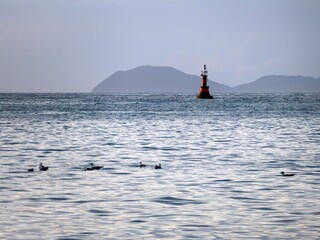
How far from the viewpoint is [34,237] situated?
13.5 metres

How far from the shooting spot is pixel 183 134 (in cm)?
4788

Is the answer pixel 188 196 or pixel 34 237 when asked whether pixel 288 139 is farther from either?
pixel 34 237

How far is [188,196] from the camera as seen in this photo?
60.8 ft

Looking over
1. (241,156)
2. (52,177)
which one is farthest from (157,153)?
(52,177)

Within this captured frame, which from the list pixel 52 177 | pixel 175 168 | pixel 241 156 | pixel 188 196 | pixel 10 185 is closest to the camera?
pixel 188 196

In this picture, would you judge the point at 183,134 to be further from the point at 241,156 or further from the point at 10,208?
the point at 10,208

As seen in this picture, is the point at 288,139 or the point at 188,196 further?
the point at 288,139

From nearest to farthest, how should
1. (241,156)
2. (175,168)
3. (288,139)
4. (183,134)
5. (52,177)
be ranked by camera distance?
(52,177)
(175,168)
(241,156)
(288,139)
(183,134)

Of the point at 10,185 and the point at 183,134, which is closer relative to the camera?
the point at 10,185

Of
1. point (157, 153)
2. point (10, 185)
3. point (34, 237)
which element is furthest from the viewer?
point (157, 153)

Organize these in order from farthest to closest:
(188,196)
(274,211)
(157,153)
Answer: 1. (157,153)
2. (188,196)
3. (274,211)

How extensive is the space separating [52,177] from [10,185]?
2.30 m

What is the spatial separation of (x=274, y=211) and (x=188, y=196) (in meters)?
3.05

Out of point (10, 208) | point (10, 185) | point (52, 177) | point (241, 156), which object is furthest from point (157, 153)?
point (10, 208)
